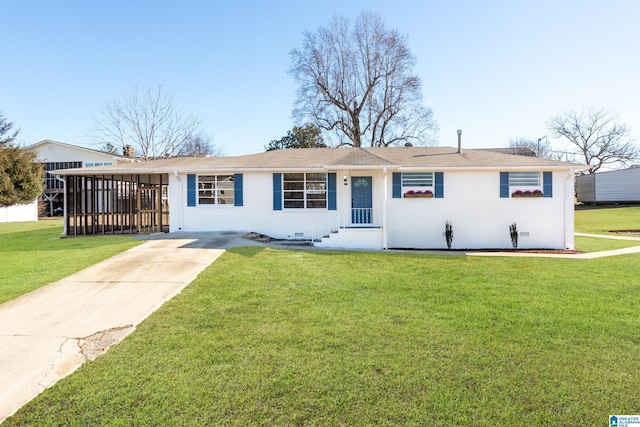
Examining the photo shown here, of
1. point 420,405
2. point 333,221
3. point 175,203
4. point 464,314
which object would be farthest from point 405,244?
point 420,405

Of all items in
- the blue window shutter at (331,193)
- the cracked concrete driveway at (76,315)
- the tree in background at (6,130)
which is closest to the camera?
the cracked concrete driveway at (76,315)

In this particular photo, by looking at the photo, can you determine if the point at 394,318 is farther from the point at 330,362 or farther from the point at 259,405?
the point at 259,405

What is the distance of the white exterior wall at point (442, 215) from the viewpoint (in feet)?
40.7

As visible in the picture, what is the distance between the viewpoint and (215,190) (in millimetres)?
13086

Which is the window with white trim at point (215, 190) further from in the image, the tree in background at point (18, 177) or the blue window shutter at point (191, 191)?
the tree in background at point (18, 177)

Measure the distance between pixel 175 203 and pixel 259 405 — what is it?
11842 millimetres

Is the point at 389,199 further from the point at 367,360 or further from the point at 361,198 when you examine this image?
the point at 367,360

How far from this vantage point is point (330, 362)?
3.31 m

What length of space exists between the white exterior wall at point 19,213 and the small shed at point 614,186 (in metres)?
48.6

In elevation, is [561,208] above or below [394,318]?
above

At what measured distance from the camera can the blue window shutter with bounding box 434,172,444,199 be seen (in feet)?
40.8

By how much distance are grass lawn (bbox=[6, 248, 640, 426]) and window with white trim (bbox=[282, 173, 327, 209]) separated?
6824mm

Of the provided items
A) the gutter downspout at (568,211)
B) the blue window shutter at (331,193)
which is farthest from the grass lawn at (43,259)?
the gutter downspout at (568,211)

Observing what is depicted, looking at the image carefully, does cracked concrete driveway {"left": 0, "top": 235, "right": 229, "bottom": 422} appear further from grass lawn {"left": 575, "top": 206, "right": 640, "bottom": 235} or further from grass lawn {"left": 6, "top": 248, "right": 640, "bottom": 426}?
grass lawn {"left": 575, "top": 206, "right": 640, "bottom": 235}
